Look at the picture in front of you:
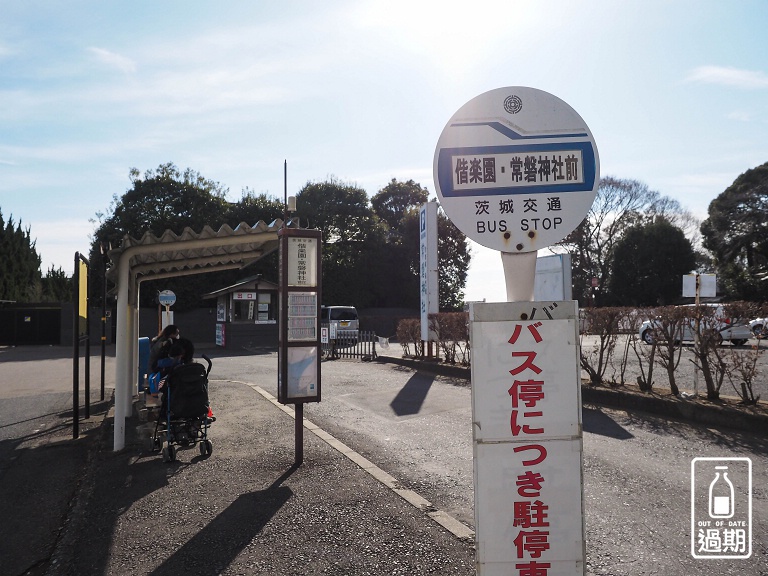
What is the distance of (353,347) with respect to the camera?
23.8 metres

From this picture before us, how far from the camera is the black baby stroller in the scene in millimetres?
7402

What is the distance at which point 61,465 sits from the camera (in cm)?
777

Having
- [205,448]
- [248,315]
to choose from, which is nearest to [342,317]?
[248,315]

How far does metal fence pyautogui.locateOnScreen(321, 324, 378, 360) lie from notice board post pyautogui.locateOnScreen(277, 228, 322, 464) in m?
14.2

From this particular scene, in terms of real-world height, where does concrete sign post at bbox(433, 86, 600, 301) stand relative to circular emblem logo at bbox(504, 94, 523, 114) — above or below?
below

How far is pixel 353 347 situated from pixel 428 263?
606cm

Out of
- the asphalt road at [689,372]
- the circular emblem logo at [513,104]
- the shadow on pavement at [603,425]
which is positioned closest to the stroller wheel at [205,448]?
the shadow on pavement at [603,425]

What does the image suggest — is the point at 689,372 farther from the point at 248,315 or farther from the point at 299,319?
the point at 248,315

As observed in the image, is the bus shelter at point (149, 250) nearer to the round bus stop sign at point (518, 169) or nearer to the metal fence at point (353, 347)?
the round bus stop sign at point (518, 169)

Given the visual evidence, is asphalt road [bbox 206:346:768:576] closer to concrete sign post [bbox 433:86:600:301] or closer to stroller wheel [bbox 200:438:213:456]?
stroller wheel [bbox 200:438:213:456]

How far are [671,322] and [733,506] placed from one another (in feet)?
16.2

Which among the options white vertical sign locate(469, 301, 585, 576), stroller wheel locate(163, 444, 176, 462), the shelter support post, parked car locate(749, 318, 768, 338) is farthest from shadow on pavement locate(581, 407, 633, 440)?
the shelter support post

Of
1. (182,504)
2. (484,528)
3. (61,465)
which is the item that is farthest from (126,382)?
A: (484,528)

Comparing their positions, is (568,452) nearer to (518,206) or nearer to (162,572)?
(518,206)
